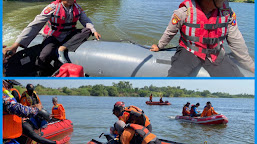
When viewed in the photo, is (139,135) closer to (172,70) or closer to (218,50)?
(172,70)

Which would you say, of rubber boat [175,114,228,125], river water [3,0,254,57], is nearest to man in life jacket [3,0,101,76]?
river water [3,0,254,57]

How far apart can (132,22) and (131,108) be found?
3.01 m

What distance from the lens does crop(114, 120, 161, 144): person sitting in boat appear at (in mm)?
1797

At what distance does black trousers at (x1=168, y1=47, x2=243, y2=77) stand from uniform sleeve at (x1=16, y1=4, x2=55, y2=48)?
3.27 ft

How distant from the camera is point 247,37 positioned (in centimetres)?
389

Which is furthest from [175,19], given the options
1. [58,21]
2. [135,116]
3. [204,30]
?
[58,21]

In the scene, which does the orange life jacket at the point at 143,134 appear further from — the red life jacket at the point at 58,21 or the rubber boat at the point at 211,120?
the rubber boat at the point at 211,120

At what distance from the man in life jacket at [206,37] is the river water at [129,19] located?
155 cm

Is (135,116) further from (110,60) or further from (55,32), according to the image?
(55,32)

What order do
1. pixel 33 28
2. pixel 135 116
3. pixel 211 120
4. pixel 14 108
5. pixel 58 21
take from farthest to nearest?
pixel 211 120 < pixel 58 21 < pixel 33 28 < pixel 135 116 < pixel 14 108

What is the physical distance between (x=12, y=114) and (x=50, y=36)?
773mm

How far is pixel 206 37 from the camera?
1816 mm

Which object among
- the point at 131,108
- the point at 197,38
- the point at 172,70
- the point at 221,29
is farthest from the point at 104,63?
the point at 221,29

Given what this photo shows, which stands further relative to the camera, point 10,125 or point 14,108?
point 10,125
